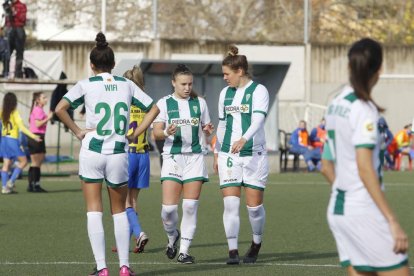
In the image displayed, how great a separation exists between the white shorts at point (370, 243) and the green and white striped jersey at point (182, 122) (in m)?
5.53

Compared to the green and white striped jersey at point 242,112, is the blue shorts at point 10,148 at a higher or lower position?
lower

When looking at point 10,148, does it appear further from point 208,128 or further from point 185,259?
point 185,259

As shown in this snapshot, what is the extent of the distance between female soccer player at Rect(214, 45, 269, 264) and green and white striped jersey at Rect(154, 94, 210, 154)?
29 cm

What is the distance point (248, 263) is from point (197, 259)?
60 centimetres

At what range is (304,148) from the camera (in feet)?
107

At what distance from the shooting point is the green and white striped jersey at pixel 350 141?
6.49 metres

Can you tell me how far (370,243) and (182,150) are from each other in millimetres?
5686

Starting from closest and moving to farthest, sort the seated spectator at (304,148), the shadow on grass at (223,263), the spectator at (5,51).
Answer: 1. the shadow on grass at (223,263)
2. the spectator at (5,51)
3. the seated spectator at (304,148)

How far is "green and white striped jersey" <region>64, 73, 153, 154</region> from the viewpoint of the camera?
33.0 feet

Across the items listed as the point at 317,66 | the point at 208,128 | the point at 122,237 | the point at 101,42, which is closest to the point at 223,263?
the point at 208,128

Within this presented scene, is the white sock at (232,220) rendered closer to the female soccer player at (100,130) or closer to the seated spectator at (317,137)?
the female soccer player at (100,130)

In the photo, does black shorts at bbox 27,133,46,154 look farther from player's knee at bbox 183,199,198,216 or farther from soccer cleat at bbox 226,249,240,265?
soccer cleat at bbox 226,249,240,265

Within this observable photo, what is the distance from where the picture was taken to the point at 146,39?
41125 mm

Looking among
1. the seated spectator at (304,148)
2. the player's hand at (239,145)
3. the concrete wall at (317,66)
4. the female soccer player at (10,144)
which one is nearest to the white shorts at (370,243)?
the player's hand at (239,145)
